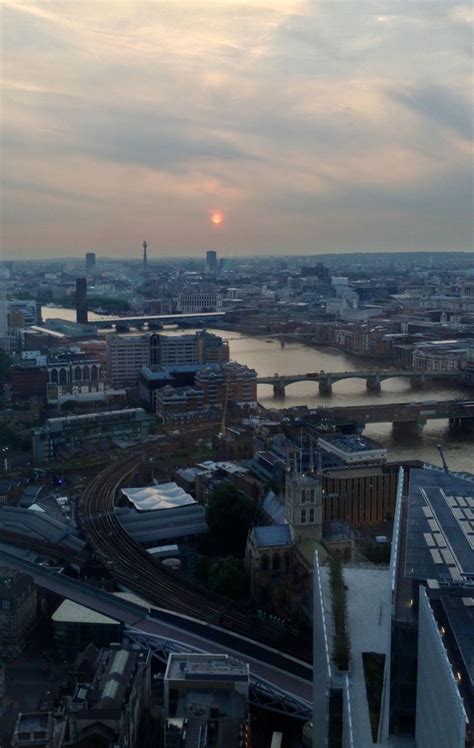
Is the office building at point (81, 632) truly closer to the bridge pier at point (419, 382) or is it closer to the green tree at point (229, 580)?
the green tree at point (229, 580)

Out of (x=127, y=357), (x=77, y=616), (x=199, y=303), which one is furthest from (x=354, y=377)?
(x=199, y=303)

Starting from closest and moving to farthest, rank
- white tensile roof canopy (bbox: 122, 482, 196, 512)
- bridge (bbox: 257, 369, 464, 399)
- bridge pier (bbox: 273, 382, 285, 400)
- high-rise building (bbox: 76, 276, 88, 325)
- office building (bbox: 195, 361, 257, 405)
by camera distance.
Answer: white tensile roof canopy (bbox: 122, 482, 196, 512), office building (bbox: 195, 361, 257, 405), bridge pier (bbox: 273, 382, 285, 400), bridge (bbox: 257, 369, 464, 399), high-rise building (bbox: 76, 276, 88, 325)

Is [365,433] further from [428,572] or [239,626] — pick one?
[428,572]

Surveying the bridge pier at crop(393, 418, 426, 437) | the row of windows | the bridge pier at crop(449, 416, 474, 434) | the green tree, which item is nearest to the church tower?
the row of windows

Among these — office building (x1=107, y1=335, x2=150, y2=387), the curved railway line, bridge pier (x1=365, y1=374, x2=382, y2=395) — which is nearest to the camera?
the curved railway line

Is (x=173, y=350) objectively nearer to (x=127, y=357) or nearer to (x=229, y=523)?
(x=127, y=357)

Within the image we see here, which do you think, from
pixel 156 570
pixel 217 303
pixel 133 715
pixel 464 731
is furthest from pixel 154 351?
pixel 217 303

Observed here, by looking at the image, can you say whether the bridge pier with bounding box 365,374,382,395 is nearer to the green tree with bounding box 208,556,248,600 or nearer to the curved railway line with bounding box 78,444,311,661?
the curved railway line with bounding box 78,444,311,661
